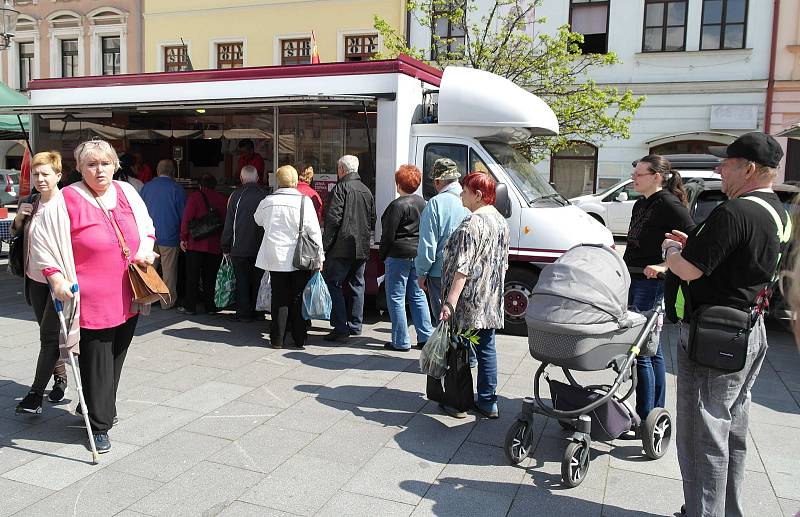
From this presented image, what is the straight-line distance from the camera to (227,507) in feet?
11.6

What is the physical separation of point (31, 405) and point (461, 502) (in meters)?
3.05

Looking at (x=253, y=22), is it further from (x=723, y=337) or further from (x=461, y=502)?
(x=723, y=337)

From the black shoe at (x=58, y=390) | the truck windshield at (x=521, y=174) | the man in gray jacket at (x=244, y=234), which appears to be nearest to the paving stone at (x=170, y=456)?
the black shoe at (x=58, y=390)

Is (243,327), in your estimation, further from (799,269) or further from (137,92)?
(799,269)

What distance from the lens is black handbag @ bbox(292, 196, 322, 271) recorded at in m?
6.45

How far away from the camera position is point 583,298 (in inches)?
148

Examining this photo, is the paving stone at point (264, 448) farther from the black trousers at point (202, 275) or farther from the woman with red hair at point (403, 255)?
the black trousers at point (202, 275)

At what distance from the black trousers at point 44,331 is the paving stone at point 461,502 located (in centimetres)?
269

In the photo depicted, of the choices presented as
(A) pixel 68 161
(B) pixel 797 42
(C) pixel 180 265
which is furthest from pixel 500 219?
(B) pixel 797 42

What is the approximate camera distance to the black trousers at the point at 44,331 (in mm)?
4535

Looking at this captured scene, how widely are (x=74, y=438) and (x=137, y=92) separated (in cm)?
549

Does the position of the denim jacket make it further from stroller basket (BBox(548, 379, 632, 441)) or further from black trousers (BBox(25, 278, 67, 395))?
black trousers (BBox(25, 278, 67, 395))

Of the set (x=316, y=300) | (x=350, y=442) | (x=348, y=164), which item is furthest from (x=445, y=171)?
(x=350, y=442)

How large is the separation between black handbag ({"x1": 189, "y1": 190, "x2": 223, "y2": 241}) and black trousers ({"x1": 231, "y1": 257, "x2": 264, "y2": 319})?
0.63 meters
